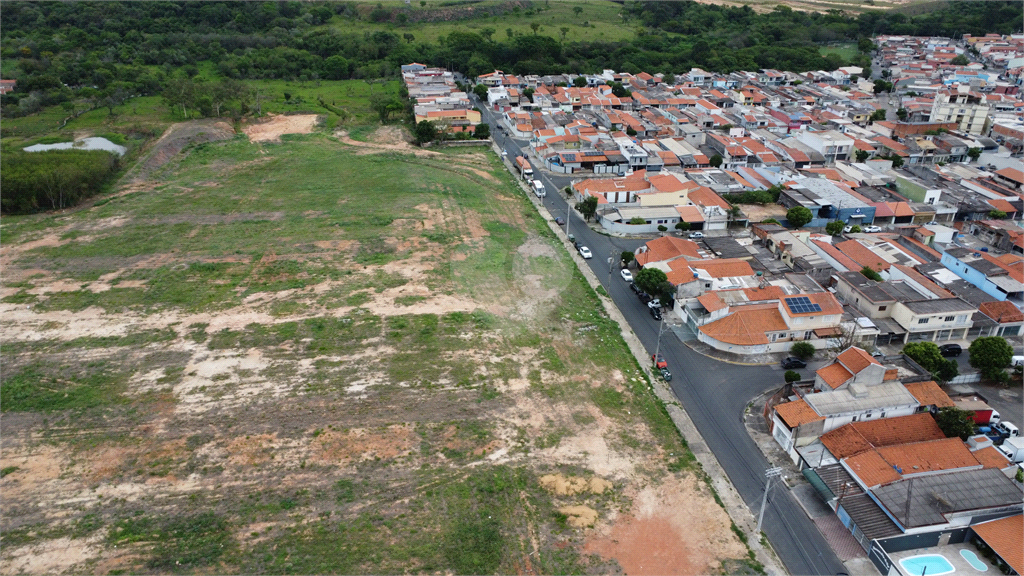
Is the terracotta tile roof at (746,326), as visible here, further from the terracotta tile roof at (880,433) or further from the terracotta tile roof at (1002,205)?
the terracotta tile roof at (1002,205)

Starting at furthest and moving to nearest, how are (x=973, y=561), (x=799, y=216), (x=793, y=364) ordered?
(x=799, y=216) → (x=793, y=364) → (x=973, y=561)

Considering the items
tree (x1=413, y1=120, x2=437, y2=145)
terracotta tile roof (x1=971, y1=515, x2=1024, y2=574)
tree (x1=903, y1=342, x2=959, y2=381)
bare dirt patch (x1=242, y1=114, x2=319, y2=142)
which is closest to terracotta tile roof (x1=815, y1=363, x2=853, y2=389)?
tree (x1=903, y1=342, x2=959, y2=381)

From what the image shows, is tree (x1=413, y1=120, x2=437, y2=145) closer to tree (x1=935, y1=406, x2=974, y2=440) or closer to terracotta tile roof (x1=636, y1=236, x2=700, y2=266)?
terracotta tile roof (x1=636, y1=236, x2=700, y2=266)

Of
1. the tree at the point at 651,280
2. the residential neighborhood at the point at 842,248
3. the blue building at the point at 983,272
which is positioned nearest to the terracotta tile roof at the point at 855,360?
the residential neighborhood at the point at 842,248

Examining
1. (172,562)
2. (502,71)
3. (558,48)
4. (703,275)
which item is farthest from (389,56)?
(172,562)

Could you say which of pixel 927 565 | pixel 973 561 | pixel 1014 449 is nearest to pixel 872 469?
pixel 927 565

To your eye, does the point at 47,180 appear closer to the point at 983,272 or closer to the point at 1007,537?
the point at 1007,537
